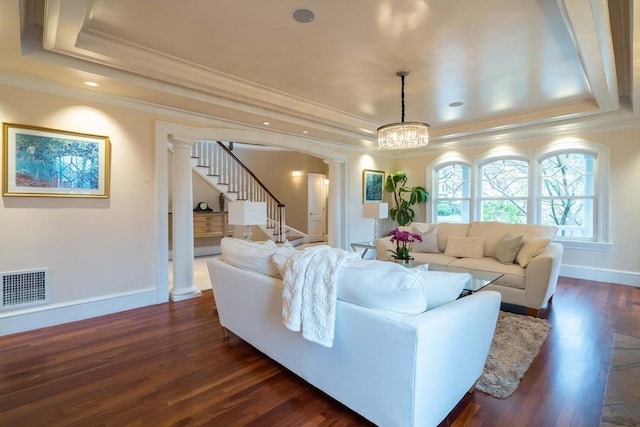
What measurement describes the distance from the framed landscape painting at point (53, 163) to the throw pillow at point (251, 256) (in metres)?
1.84

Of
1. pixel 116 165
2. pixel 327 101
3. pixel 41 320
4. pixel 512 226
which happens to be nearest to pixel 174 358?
pixel 41 320

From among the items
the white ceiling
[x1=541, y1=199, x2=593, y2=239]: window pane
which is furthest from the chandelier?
[x1=541, y1=199, x2=593, y2=239]: window pane

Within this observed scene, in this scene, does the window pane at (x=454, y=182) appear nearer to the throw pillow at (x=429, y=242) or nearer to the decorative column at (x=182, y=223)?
the throw pillow at (x=429, y=242)

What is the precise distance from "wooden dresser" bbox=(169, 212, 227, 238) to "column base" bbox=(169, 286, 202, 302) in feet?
10.3

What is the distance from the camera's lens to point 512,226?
4363mm

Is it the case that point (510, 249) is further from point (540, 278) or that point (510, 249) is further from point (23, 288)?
point (23, 288)

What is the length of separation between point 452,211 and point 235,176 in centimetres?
502

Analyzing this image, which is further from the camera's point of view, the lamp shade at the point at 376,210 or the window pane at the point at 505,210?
the window pane at the point at 505,210

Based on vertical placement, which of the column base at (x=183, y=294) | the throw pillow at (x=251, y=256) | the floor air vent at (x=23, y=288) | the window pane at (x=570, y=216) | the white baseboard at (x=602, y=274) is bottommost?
the column base at (x=183, y=294)

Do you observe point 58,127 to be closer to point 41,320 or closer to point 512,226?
point 41,320

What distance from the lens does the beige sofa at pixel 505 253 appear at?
133 inches

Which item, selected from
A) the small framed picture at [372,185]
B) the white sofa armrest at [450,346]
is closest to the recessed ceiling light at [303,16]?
the white sofa armrest at [450,346]

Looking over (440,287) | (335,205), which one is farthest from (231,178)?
(440,287)

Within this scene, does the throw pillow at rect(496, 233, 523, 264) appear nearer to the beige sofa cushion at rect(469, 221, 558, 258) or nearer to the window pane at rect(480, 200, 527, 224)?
the beige sofa cushion at rect(469, 221, 558, 258)
